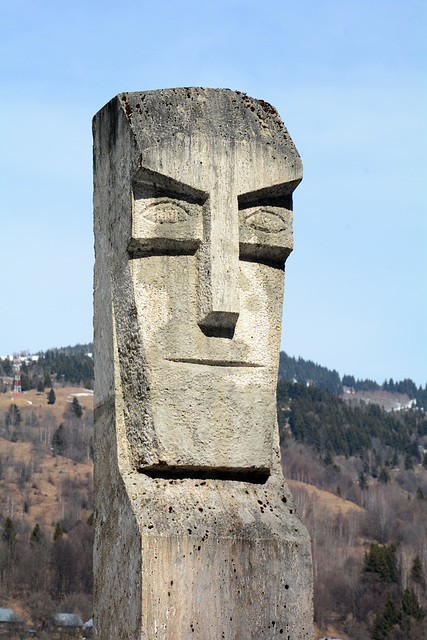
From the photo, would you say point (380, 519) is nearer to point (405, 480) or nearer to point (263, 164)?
point (405, 480)

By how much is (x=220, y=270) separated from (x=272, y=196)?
681mm

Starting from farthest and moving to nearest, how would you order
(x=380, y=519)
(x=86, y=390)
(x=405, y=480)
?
1. (x=86, y=390)
2. (x=405, y=480)
3. (x=380, y=519)

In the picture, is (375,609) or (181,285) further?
(375,609)

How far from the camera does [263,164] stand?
228 inches

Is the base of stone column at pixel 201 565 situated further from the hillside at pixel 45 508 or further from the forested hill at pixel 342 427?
the forested hill at pixel 342 427

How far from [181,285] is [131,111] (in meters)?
1.12

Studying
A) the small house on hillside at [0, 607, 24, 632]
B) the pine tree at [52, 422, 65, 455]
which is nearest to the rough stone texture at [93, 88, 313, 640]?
the small house on hillside at [0, 607, 24, 632]

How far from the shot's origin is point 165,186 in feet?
18.5

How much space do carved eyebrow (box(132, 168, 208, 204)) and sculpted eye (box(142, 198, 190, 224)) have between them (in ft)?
0.18

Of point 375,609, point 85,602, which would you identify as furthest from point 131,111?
point 375,609

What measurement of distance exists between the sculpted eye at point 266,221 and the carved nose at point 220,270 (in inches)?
7.4

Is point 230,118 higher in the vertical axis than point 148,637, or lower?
higher

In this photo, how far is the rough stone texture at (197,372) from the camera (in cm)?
517

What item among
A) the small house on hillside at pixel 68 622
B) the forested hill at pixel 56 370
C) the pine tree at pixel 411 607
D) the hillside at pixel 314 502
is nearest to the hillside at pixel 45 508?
the hillside at pixel 314 502
